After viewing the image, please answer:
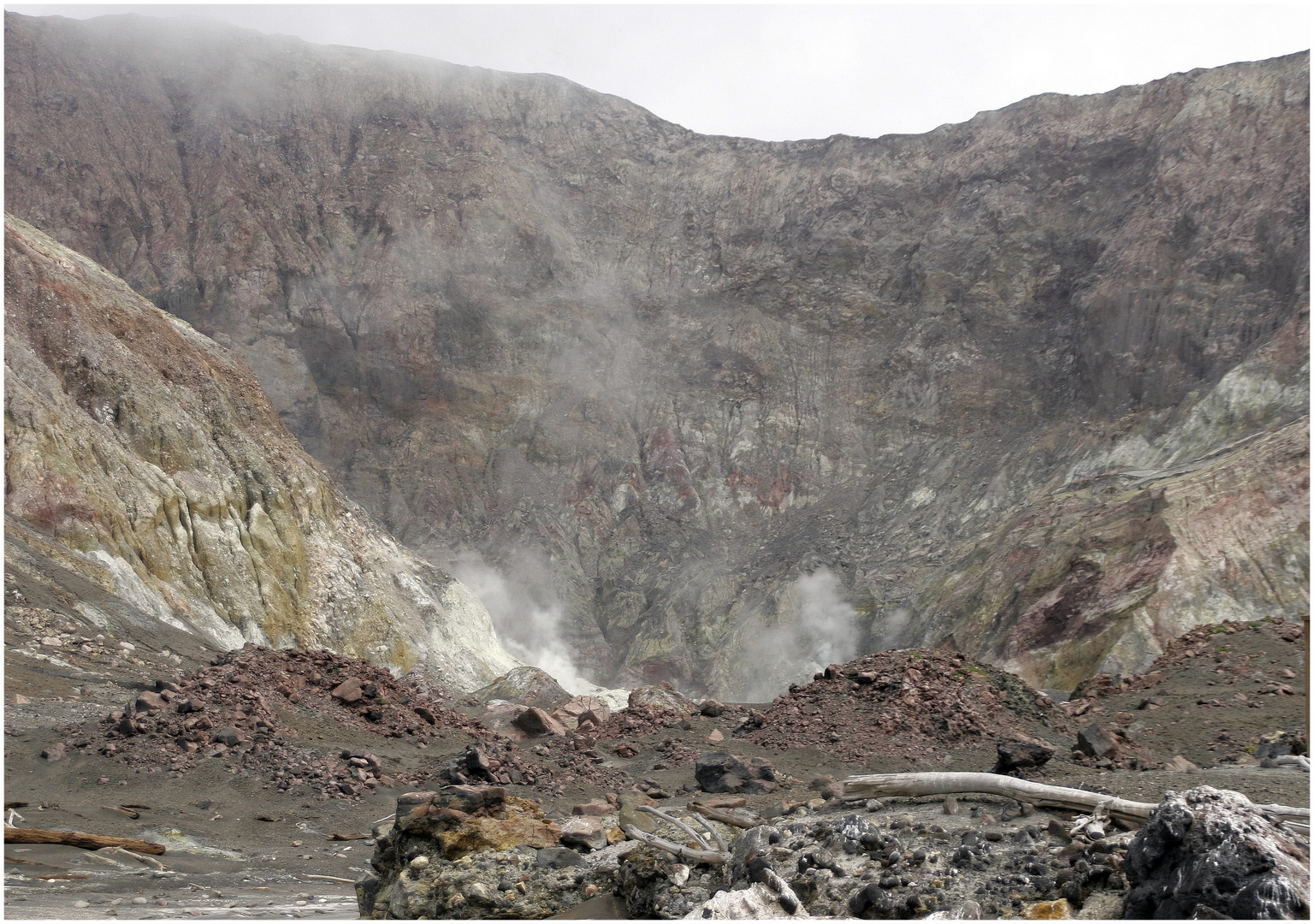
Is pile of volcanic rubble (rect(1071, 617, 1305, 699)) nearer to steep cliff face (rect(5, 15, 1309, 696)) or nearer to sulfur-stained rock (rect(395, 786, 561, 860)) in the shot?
sulfur-stained rock (rect(395, 786, 561, 860))

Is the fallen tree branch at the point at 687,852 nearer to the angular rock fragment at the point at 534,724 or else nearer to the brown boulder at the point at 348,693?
the brown boulder at the point at 348,693

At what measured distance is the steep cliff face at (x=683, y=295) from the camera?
1750 inches

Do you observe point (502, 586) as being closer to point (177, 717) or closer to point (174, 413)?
point (174, 413)

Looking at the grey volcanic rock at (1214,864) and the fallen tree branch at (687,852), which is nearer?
the grey volcanic rock at (1214,864)

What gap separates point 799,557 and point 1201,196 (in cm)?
2982

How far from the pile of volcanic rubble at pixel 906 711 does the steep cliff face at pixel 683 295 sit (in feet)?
72.2

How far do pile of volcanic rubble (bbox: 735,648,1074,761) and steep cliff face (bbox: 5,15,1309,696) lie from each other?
2202cm

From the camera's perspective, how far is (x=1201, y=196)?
46.9 m

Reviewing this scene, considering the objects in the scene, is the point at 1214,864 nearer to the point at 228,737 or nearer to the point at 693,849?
the point at 693,849

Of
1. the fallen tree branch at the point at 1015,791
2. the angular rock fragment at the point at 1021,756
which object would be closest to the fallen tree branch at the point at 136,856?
the fallen tree branch at the point at 1015,791

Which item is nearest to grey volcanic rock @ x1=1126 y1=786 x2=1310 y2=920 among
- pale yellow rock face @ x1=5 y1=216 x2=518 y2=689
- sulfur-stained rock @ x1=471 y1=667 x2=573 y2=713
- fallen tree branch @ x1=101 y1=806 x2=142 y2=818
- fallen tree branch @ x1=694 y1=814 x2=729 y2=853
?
fallen tree branch @ x1=694 y1=814 x2=729 y2=853

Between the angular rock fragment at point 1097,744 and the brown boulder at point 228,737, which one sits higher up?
the brown boulder at point 228,737

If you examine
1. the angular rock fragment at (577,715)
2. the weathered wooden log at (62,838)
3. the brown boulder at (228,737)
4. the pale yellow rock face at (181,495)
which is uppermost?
the pale yellow rock face at (181,495)

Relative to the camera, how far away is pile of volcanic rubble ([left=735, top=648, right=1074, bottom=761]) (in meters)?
14.0
